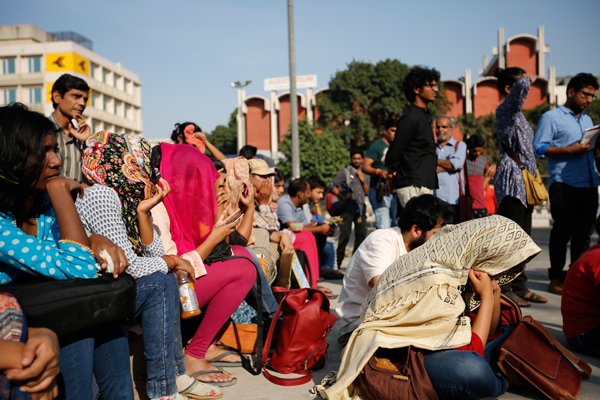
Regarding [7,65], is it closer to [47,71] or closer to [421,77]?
[47,71]

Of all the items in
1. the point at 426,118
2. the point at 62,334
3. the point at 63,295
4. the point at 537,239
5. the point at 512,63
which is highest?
the point at 512,63

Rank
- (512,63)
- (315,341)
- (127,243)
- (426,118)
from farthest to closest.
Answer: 1. (512,63)
2. (426,118)
3. (315,341)
4. (127,243)

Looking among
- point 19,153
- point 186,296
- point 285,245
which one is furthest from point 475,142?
point 19,153

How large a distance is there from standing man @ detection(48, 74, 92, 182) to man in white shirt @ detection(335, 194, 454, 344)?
258cm

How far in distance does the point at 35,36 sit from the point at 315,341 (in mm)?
67523

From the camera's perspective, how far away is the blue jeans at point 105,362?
82.6 inches

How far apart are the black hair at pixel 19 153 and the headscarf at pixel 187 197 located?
1.31 meters

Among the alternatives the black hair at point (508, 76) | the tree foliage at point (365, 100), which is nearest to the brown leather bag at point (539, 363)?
the black hair at point (508, 76)

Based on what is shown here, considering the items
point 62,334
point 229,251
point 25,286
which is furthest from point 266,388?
point 25,286

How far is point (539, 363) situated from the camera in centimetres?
271

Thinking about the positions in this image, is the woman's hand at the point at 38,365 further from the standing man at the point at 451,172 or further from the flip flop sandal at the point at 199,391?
the standing man at the point at 451,172

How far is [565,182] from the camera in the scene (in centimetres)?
516

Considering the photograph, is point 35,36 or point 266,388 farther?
point 35,36

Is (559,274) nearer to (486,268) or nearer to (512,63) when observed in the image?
(486,268)
